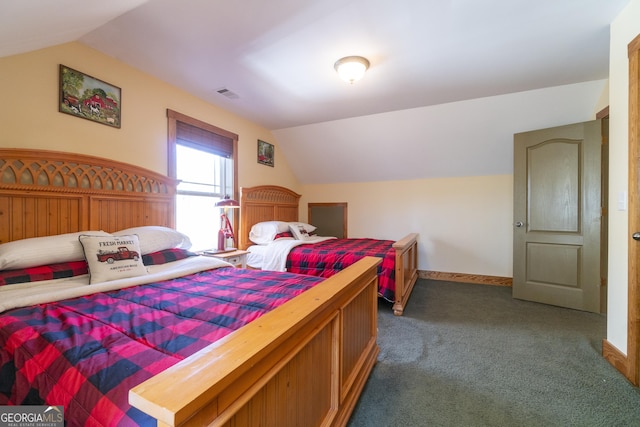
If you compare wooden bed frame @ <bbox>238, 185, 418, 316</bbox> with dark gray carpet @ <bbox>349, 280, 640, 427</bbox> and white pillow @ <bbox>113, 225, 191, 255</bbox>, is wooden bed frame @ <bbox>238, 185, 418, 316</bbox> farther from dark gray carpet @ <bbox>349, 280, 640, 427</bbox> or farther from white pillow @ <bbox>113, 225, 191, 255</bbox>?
white pillow @ <bbox>113, 225, 191, 255</bbox>

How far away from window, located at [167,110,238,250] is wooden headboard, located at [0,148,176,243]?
0.38 metres

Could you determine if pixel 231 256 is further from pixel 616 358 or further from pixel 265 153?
pixel 616 358

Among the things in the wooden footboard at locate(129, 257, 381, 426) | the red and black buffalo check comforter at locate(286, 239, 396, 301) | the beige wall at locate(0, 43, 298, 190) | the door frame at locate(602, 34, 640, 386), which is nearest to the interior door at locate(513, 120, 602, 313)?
the door frame at locate(602, 34, 640, 386)

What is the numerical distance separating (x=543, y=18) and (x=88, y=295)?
337 centimetres

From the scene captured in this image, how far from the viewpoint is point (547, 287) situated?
3.03 metres

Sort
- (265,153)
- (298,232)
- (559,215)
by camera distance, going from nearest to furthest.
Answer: (559,215)
(298,232)
(265,153)

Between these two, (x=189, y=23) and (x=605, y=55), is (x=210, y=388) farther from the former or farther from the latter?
(x=605, y=55)

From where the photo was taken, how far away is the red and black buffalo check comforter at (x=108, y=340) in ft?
2.36

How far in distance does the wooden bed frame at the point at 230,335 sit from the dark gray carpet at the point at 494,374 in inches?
9.3

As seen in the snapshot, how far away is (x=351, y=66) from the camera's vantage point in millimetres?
2303

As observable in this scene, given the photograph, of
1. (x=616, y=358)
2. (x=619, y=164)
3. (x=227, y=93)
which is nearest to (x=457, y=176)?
(x=619, y=164)

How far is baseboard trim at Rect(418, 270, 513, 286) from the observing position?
12.6ft

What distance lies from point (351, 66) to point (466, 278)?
3.47 meters

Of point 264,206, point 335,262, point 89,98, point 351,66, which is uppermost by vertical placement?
point 351,66
